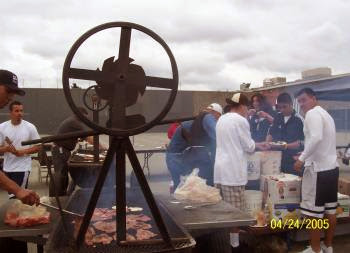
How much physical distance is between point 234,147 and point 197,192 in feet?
4.23

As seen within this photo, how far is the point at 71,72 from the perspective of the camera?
2.15 meters

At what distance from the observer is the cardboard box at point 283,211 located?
183 inches

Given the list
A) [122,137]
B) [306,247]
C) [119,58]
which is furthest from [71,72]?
[306,247]

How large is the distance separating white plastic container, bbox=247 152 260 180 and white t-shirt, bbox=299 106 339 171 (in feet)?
2.47

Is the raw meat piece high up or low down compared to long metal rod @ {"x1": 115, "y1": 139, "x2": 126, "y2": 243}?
down

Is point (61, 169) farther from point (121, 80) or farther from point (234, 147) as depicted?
point (121, 80)

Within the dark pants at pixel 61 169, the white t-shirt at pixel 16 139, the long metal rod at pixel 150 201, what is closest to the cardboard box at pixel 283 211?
the long metal rod at pixel 150 201

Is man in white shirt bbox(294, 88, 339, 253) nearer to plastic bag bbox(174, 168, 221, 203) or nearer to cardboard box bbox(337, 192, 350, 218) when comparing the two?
cardboard box bbox(337, 192, 350, 218)

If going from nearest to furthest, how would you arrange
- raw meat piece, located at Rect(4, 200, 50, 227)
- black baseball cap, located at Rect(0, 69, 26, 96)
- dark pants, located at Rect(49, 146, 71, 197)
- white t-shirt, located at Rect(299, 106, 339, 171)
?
raw meat piece, located at Rect(4, 200, 50, 227) < black baseball cap, located at Rect(0, 69, 26, 96) < white t-shirt, located at Rect(299, 106, 339, 171) < dark pants, located at Rect(49, 146, 71, 197)

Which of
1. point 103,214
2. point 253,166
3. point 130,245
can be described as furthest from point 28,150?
point 130,245

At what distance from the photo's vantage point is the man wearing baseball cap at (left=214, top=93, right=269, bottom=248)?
4430 millimetres

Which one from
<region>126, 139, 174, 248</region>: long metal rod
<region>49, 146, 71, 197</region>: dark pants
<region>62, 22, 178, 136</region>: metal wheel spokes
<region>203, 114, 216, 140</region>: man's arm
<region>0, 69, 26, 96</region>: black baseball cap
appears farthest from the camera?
<region>49, 146, 71, 197</region>: dark pants

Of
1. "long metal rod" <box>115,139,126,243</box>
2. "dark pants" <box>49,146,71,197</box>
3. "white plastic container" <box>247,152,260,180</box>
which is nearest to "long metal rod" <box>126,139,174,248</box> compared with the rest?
"long metal rod" <box>115,139,126,243</box>

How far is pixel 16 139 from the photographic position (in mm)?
5281
